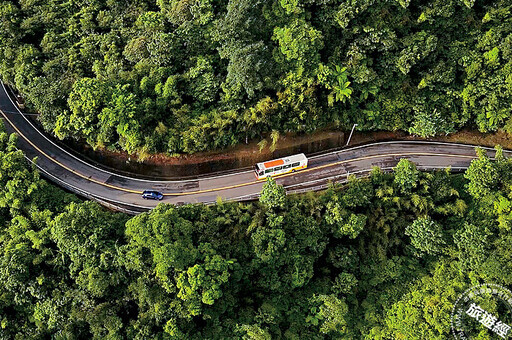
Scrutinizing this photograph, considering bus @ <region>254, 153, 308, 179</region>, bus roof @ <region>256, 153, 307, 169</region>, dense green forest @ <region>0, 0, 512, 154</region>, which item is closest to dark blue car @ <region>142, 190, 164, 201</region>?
dense green forest @ <region>0, 0, 512, 154</region>

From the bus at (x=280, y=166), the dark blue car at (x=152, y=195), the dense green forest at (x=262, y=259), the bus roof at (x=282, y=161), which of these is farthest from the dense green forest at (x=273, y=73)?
the dense green forest at (x=262, y=259)

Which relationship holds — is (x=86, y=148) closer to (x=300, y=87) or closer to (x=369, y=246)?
(x=300, y=87)

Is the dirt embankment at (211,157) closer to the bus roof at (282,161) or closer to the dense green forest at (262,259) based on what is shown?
the bus roof at (282,161)

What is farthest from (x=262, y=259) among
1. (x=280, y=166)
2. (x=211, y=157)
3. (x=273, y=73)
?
(x=273, y=73)

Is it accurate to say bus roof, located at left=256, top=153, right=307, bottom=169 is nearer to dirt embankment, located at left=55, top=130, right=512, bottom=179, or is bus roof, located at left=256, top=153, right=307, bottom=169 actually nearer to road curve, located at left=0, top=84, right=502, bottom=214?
dirt embankment, located at left=55, top=130, right=512, bottom=179

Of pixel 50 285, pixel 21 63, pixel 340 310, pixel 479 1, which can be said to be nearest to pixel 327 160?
pixel 340 310

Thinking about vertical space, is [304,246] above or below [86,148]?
below
